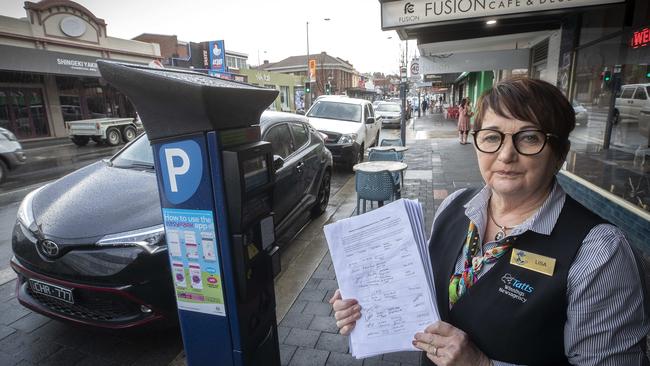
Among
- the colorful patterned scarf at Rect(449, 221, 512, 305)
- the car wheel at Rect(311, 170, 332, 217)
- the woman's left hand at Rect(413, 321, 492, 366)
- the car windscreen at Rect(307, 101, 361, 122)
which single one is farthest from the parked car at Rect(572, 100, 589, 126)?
the woman's left hand at Rect(413, 321, 492, 366)

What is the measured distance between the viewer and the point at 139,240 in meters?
2.55

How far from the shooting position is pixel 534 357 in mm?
1057

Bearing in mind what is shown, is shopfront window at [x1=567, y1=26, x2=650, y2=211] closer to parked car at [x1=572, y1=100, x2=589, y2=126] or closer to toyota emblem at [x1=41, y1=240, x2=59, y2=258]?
parked car at [x1=572, y1=100, x2=589, y2=126]

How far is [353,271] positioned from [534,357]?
0.57m

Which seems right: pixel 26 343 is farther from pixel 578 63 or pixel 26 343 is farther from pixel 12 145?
pixel 12 145

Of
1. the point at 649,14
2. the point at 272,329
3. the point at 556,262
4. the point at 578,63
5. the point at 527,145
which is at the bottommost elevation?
the point at 272,329

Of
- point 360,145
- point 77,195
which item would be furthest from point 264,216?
point 360,145

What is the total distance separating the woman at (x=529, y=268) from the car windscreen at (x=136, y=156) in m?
3.09

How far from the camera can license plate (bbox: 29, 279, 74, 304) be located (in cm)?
254

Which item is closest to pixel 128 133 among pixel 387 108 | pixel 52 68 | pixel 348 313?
pixel 52 68

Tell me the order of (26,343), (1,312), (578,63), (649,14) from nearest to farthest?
(26,343), (1,312), (649,14), (578,63)

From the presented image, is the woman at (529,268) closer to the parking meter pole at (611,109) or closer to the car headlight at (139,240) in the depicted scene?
the car headlight at (139,240)

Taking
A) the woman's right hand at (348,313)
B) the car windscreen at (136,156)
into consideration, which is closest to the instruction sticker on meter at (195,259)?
the woman's right hand at (348,313)

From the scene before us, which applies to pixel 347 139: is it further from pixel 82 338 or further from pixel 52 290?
pixel 52 290
